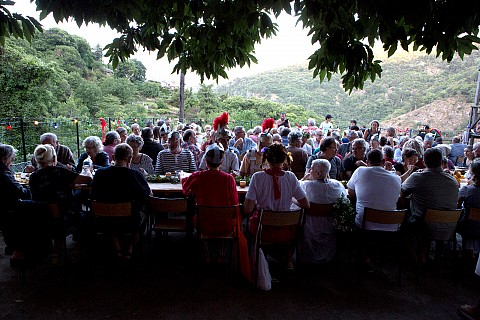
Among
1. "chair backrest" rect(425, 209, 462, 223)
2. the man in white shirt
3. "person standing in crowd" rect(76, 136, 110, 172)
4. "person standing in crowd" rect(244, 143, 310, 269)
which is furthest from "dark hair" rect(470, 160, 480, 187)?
"person standing in crowd" rect(76, 136, 110, 172)

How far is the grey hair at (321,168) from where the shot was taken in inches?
167

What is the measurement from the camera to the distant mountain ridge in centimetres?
2686

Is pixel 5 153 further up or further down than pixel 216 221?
further up

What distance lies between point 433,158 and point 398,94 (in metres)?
28.7

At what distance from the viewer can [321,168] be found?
14.0 ft

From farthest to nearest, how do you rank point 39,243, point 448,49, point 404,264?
point 404,264 → point 39,243 → point 448,49

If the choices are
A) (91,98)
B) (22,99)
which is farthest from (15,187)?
(91,98)

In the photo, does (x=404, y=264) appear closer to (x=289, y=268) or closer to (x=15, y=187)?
(x=289, y=268)

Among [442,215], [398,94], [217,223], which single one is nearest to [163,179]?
[217,223]

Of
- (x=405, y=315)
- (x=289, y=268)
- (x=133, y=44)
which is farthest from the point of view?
(x=289, y=268)

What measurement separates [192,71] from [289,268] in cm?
259

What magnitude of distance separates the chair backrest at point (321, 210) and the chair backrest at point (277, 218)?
0.51 metres

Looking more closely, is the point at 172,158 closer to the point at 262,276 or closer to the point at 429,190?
the point at 262,276

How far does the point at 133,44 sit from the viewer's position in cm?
318
